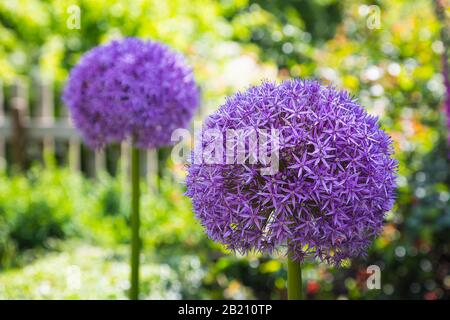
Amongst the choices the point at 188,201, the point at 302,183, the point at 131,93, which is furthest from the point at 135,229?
the point at 188,201

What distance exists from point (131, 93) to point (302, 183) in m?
1.38

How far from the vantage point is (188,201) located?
5.08m

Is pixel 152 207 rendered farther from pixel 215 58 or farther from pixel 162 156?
pixel 162 156

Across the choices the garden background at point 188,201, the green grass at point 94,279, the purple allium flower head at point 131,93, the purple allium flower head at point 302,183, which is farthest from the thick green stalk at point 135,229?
the purple allium flower head at point 302,183

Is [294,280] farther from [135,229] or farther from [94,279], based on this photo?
[94,279]

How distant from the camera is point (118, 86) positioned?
10.2 ft

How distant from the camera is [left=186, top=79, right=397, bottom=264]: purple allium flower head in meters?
1.96

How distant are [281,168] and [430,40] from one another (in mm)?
3092

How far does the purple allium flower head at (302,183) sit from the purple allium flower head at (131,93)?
3.33 ft

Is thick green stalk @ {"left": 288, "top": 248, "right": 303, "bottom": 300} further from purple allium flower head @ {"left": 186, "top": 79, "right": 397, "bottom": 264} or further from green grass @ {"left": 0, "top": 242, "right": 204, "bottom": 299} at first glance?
green grass @ {"left": 0, "top": 242, "right": 204, "bottom": 299}

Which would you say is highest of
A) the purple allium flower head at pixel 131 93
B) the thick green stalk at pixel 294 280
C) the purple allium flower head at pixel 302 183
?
the purple allium flower head at pixel 131 93

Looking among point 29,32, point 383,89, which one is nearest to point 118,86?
point 383,89

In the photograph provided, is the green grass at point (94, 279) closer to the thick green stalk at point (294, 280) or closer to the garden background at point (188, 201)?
the garden background at point (188, 201)

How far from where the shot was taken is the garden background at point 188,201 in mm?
4105
